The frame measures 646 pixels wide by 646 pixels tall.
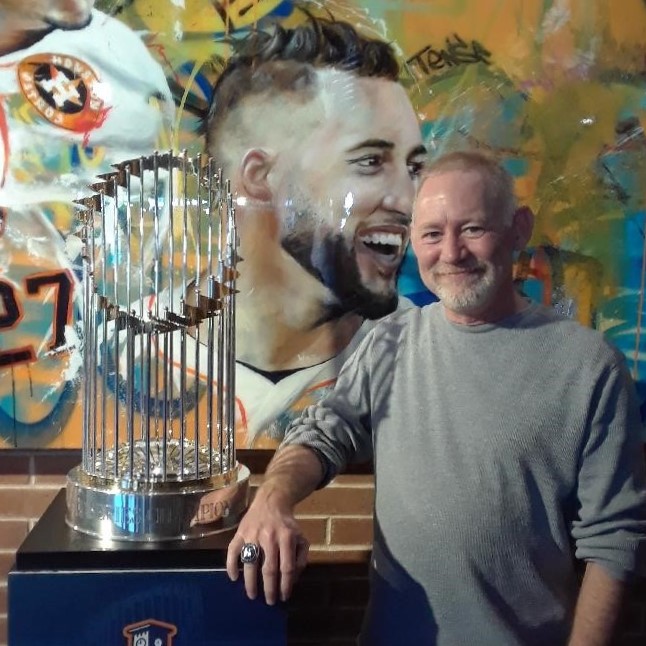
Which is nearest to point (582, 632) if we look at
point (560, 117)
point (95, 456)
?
point (95, 456)

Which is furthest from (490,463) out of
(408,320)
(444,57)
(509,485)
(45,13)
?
(45,13)

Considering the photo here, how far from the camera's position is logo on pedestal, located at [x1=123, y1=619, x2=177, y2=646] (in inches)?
33.1

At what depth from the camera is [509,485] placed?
38.3 inches

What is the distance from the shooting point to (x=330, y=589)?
4.46ft

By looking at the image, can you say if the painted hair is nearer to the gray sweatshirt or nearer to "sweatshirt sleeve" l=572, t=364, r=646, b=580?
the gray sweatshirt

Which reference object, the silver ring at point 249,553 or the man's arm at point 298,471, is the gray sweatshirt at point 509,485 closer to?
the man's arm at point 298,471

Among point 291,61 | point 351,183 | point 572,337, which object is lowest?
point 572,337

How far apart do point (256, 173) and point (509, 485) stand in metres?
0.68

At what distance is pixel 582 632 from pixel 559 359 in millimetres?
380

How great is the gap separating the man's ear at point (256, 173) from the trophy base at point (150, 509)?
0.54 meters

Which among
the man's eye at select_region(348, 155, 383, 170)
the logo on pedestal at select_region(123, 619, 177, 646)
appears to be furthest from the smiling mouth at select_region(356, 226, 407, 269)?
the logo on pedestal at select_region(123, 619, 177, 646)

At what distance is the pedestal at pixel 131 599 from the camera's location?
82 cm

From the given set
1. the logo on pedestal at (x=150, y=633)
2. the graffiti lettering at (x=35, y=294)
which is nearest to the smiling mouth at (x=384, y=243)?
the graffiti lettering at (x=35, y=294)

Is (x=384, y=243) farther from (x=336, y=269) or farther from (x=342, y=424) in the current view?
(x=342, y=424)
